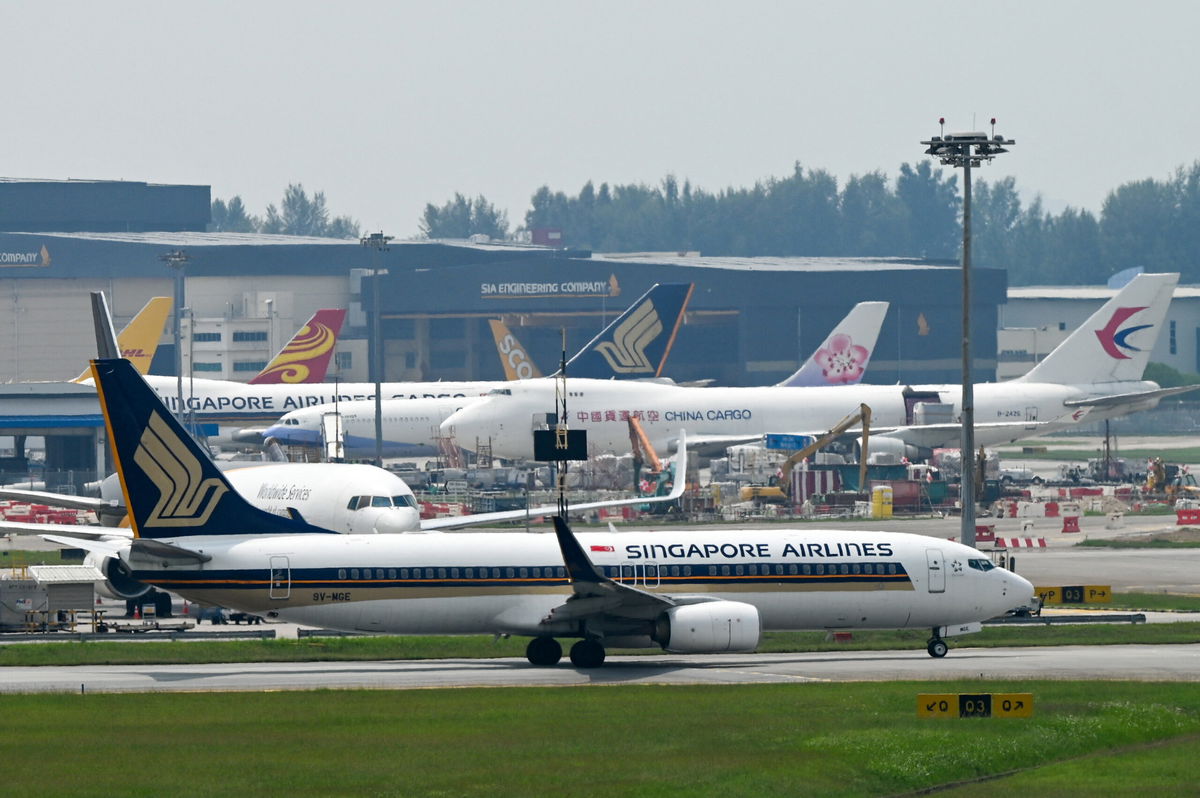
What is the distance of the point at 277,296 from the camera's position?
630 ft

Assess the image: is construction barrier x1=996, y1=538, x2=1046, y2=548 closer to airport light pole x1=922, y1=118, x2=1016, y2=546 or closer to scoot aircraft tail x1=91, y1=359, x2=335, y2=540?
airport light pole x1=922, y1=118, x2=1016, y2=546

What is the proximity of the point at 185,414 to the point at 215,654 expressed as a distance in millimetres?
72828

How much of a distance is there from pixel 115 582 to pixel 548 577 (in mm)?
16587

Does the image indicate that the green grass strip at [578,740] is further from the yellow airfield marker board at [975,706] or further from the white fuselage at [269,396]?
the white fuselage at [269,396]

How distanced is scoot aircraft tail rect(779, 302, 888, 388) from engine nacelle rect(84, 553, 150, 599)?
76105 millimetres

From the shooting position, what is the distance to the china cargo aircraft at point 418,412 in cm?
10925

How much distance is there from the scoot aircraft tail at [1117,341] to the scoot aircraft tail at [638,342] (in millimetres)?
24064

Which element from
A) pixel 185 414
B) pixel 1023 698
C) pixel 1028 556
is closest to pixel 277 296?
pixel 185 414

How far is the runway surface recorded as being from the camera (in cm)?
3975

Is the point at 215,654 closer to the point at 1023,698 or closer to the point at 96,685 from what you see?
the point at 96,685

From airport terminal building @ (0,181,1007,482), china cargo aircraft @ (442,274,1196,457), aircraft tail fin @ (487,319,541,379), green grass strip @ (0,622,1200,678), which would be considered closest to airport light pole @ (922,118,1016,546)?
green grass strip @ (0,622,1200,678)

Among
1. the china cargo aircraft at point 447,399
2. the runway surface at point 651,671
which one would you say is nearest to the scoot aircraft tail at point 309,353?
the china cargo aircraft at point 447,399

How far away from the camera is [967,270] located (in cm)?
5122

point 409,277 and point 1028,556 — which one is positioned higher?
point 409,277
